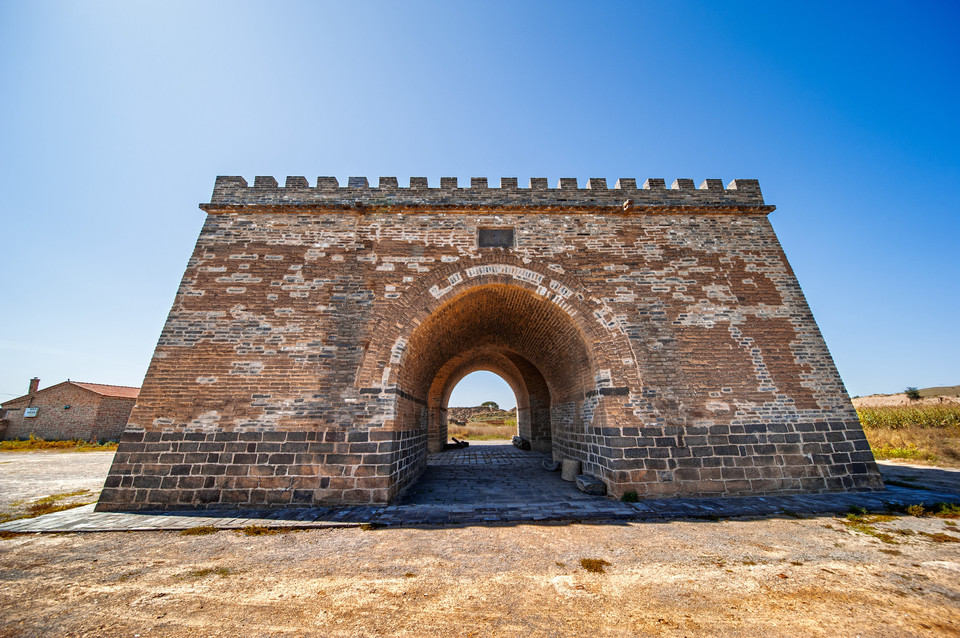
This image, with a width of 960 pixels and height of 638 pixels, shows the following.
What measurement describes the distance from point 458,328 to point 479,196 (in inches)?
147

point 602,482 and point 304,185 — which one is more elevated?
point 304,185

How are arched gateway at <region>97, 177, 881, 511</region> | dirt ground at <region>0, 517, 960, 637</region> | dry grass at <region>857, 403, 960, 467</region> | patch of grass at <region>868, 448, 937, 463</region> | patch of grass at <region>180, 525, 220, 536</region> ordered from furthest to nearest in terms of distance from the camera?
dry grass at <region>857, 403, 960, 467</region> → patch of grass at <region>868, 448, 937, 463</region> → arched gateway at <region>97, 177, 881, 511</region> → patch of grass at <region>180, 525, 220, 536</region> → dirt ground at <region>0, 517, 960, 637</region>

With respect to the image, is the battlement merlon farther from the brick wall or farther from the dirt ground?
the brick wall

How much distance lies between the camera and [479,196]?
9117 mm

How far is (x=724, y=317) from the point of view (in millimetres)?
8242

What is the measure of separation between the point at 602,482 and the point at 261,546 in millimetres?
6391

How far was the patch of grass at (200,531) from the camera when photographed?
5.42 m

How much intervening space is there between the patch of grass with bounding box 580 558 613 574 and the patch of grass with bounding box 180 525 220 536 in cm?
568

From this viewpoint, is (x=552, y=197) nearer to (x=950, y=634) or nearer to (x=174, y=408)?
(x=950, y=634)

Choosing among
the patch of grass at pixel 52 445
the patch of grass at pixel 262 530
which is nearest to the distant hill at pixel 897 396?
the patch of grass at pixel 262 530

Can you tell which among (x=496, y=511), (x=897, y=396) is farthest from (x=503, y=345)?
(x=897, y=396)

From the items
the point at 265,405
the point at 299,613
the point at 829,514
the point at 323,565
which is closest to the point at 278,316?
the point at 265,405

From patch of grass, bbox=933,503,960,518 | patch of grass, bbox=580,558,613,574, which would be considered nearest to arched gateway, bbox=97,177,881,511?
patch of grass, bbox=933,503,960,518

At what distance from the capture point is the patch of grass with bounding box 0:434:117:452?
18750mm
